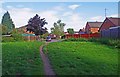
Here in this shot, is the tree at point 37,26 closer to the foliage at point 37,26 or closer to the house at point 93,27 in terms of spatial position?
the foliage at point 37,26

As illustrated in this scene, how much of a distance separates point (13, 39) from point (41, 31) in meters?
23.7

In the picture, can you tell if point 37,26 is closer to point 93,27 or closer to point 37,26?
point 37,26

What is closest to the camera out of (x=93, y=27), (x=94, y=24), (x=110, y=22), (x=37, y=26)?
(x=110, y=22)

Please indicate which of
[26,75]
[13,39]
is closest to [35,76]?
[26,75]

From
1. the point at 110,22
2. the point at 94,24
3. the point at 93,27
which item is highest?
the point at 94,24

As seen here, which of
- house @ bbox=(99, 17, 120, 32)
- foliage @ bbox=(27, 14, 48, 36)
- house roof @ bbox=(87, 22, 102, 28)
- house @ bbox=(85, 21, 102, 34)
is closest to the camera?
house @ bbox=(99, 17, 120, 32)

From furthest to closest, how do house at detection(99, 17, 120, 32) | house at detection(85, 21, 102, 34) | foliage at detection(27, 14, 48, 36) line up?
house at detection(85, 21, 102, 34) → foliage at detection(27, 14, 48, 36) → house at detection(99, 17, 120, 32)

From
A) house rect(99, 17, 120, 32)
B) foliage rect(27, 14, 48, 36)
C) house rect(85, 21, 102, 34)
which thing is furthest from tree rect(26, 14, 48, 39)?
house rect(99, 17, 120, 32)

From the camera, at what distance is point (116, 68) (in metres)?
10.6

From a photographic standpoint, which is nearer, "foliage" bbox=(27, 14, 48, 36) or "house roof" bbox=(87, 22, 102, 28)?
"foliage" bbox=(27, 14, 48, 36)

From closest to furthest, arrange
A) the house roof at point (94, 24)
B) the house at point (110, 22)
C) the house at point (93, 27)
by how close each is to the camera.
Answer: the house at point (110, 22)
the house at point (93, 27)
the house roof at point (94, 24)

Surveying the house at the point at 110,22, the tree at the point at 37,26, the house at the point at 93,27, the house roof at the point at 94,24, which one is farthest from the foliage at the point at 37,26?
the house at the point at 110,22

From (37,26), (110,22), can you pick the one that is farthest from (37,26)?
(110,22)

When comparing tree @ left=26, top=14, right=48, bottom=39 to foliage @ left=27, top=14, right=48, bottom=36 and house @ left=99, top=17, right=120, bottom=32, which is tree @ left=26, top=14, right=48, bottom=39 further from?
house @ left=99, top=17, right=120, bottom=32
